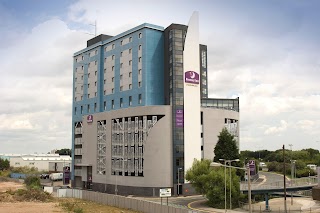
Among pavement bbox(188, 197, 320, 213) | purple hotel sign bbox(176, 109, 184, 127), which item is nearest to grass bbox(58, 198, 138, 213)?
pavement bbox(188, 197, 320, 213)

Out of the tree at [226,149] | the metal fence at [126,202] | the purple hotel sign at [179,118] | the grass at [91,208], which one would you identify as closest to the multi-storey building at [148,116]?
the purple hotel sign at [179,118]

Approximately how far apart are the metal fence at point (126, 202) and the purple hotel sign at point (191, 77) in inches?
1353

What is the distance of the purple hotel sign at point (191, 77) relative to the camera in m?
97.2

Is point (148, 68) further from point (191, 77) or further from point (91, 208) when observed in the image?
point (91, 208)

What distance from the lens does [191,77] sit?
321 ft

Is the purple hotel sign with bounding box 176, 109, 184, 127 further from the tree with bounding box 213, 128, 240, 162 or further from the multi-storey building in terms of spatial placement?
the tree with bounding box 213, 128, 240, 162

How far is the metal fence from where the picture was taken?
194 ft

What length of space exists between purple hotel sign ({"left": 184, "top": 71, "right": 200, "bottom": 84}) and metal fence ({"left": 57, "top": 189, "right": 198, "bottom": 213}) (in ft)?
113

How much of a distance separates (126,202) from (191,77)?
3798 cm

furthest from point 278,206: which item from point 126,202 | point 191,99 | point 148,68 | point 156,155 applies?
point 148,68

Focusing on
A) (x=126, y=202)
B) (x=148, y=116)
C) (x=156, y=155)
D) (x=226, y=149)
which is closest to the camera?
(x=126, y=202)

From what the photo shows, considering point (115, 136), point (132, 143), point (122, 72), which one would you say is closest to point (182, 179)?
point (132, 143)

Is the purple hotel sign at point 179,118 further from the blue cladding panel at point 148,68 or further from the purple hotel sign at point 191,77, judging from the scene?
the purple hotel sign at point 191,77

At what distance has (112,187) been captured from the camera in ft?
345
